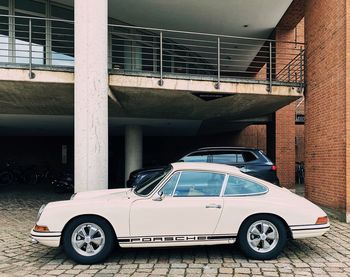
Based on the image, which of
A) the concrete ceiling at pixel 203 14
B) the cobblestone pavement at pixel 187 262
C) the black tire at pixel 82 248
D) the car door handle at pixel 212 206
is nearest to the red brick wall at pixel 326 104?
the concrete ceiling at pixel 203 14

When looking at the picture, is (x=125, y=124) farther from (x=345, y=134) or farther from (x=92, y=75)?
(x=345, y=134)

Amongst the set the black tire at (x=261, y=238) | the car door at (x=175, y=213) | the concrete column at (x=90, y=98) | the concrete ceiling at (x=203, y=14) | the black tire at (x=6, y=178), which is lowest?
the black tire at (x=6, y=178)

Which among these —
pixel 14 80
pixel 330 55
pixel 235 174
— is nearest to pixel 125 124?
pixel 14 80

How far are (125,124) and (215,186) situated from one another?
896 centimetres

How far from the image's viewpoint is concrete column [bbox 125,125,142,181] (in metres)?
13.5

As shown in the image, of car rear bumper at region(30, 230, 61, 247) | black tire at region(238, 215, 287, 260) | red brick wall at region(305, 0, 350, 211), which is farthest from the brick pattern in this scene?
car rear bumper at region(30, 230, 61, 247)

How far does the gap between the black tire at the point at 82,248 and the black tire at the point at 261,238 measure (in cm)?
184

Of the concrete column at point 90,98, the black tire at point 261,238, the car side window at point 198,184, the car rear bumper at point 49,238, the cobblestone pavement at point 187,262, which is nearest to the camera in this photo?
the cobblestone pavement at point 187,262

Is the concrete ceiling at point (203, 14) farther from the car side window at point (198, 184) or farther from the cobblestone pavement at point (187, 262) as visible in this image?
the cobblestone pavement at point (187, 262)

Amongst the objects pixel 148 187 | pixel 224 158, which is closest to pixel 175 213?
pixel 148 187

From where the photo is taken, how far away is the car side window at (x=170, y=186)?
507 cm

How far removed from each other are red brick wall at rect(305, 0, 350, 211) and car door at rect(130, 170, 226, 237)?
4.10 metres

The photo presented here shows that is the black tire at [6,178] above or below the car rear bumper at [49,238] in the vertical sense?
below

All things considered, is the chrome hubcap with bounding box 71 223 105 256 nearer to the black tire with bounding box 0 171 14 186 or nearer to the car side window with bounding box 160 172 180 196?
the car side window with bounding box 160 172 180 196
